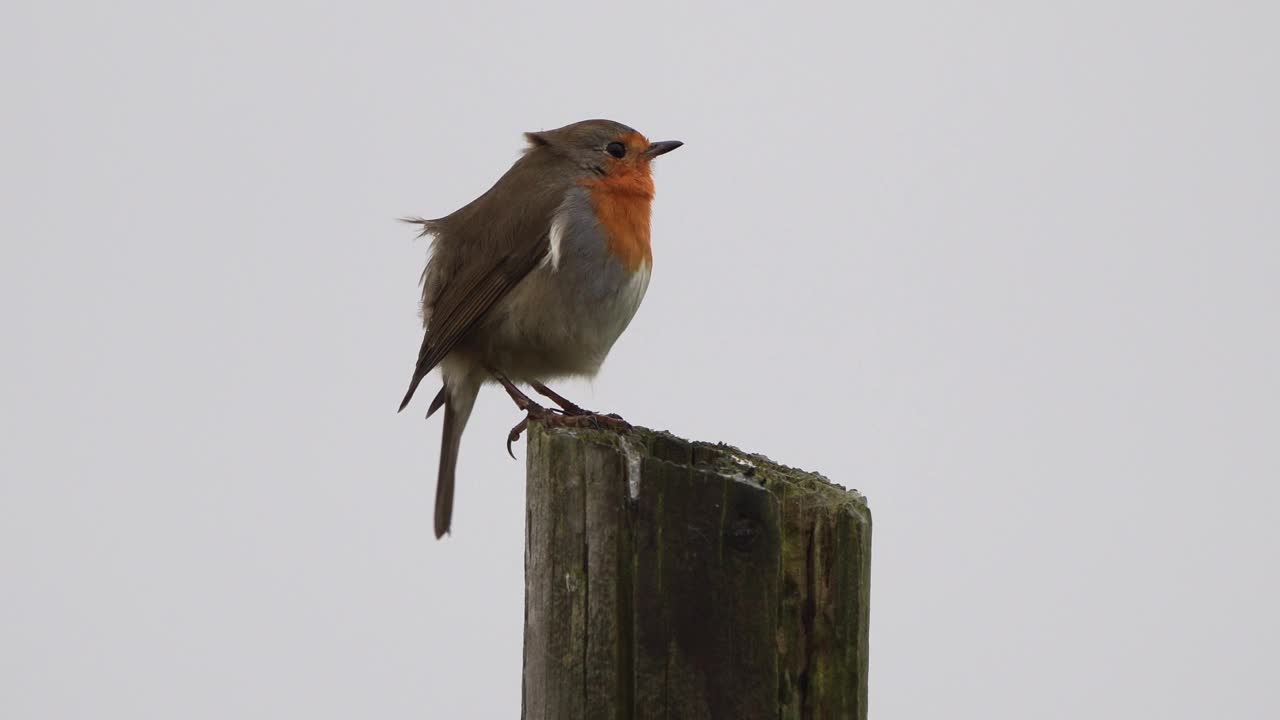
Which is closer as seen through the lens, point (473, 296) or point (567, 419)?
point (567, 419)

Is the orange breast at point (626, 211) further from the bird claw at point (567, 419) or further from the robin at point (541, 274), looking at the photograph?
the bird claw at point (567, 419)

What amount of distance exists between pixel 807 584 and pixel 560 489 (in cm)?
52

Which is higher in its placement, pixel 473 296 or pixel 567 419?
pixel 473 296

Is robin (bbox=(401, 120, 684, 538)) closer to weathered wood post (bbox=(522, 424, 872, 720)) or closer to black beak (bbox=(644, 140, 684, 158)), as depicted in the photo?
black beak (bbox=(644, 140, 684, 158))

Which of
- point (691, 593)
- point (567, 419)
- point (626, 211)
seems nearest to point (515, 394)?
point (626, 211)

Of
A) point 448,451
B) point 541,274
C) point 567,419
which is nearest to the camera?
point 567,419

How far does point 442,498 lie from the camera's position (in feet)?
18.9

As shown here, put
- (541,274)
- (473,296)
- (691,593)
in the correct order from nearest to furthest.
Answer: (691,593), (541,274), (473,296)

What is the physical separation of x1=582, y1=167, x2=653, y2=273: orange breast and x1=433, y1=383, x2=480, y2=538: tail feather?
961 mm

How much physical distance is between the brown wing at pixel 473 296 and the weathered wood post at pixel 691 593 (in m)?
2.50

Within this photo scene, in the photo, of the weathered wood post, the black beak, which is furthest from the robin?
the weathered wood post

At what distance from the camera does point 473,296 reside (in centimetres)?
529

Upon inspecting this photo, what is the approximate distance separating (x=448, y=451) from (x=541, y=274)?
1056mm

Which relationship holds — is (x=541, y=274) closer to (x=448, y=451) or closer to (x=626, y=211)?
(x=626, y=211)
